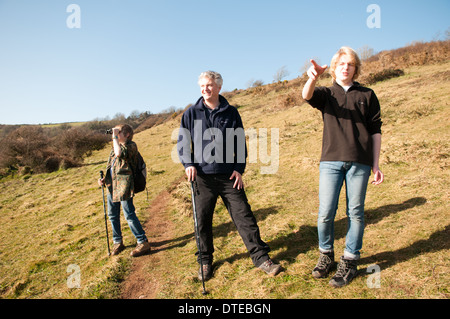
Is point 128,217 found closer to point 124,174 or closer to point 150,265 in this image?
point 124,174

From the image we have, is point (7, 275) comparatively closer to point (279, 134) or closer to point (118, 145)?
point (118, 145)

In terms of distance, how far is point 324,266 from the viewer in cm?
337

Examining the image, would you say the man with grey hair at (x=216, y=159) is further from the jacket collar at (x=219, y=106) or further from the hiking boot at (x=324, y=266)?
the hiking boot at (x=324, y=266)

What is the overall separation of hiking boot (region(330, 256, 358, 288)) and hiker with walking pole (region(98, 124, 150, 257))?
10.9 ft

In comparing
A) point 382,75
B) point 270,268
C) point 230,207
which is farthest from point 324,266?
point 382,75

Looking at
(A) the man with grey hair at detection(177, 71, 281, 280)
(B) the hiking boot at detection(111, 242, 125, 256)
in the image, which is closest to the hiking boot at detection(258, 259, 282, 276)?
(A) the man with grey hair at detection(177, 71, 281, 280)

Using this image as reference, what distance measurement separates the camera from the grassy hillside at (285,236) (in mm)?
3389

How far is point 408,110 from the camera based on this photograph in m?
11.5

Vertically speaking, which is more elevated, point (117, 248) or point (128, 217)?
point (128, 217)

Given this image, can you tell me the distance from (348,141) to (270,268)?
1987 millimetres

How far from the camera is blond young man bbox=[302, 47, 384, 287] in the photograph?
9.68 ft

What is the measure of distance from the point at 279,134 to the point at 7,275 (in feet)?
43.7

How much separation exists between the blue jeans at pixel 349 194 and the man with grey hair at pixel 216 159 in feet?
3.29
